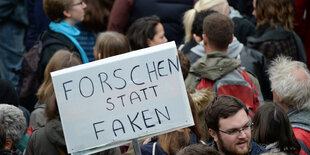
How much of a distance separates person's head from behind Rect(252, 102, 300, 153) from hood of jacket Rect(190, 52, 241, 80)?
3.01ft

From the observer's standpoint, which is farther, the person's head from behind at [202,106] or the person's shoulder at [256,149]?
the person's head from behind at [202,106]

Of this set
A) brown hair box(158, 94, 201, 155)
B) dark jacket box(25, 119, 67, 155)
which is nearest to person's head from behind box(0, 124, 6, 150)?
dark jacket box(25, 119, 67, 155)

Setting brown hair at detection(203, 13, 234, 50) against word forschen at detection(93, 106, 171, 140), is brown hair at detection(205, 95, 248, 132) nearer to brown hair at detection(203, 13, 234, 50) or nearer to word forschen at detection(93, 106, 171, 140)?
word forschen at detection(93, 106, 171, 140)

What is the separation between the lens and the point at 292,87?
5059 millimetres

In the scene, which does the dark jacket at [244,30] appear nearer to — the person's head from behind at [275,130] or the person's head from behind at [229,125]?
the person's head from behind at [275,130]

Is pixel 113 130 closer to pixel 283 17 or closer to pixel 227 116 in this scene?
pixel 227 116

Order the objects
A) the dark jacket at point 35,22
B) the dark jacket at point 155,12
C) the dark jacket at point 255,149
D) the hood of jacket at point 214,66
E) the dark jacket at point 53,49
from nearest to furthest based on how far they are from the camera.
Result: the dark jacket at point 255,149
the hood of jacket at point 214,66
the dark jacket at point 53,49
the dark jacket at point 155,12
the dark jacket at point 35,22

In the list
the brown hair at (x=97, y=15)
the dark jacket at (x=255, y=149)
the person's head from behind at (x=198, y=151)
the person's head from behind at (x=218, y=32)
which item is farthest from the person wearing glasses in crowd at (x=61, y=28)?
the person's head from behind at (x=198, y=151)

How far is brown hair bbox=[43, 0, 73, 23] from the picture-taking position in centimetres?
653

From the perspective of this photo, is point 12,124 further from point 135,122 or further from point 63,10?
point 63,10

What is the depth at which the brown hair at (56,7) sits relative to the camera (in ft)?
21.4

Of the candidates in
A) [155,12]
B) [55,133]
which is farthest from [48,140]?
[155,12]

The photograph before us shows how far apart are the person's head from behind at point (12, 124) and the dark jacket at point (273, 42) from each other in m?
2.95

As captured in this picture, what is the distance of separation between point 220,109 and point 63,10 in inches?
120
